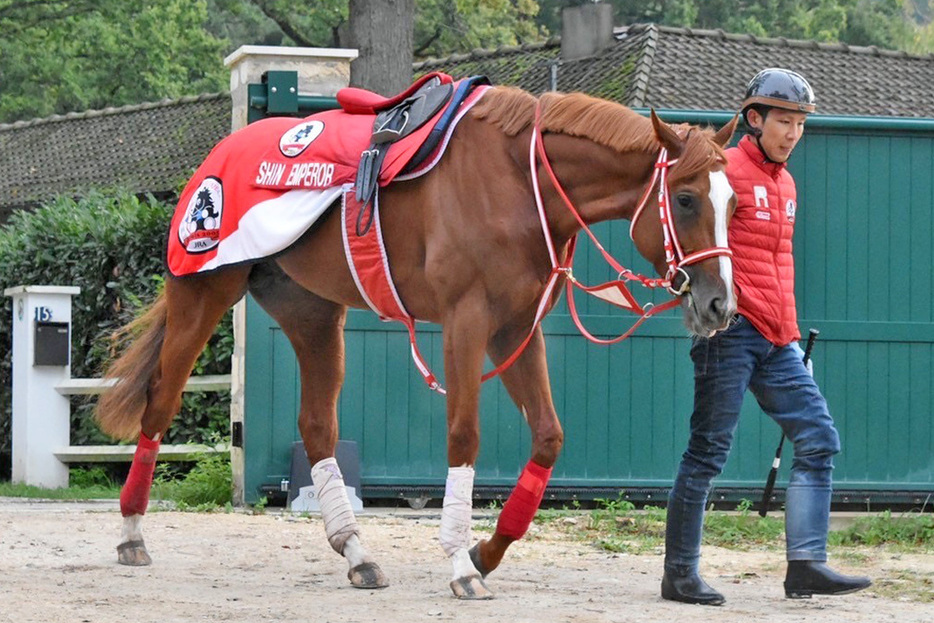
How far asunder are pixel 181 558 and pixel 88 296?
5.57 metres

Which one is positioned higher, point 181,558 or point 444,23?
point 444,23

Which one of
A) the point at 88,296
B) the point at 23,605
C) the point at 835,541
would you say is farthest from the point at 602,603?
the point at 88,296

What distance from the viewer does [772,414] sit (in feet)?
18.9

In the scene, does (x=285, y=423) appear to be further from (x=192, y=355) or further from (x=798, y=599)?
(x=798, y=599)

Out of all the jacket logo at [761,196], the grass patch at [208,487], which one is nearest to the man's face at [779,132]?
the jacket logo at [761,196]

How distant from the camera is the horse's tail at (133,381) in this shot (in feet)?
22.9

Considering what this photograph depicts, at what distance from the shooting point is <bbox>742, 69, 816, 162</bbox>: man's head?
5594 mm

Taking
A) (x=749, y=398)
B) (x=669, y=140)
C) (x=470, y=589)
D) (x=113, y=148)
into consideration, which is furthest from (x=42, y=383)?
(x=113, y=148)

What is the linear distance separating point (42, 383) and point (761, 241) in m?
7.19

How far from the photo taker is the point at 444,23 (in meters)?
37.1

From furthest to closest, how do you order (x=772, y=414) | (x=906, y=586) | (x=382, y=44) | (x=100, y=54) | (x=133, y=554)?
1. (x=100, y=54)
2. (x=382, y=44)
3. (x=133, y=554)
4. (x=906, y=586)
5. (x=772, y=414)

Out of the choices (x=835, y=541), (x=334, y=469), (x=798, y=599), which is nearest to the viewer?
(x=798, y=599)

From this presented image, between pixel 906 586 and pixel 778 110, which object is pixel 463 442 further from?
pixel 906 586

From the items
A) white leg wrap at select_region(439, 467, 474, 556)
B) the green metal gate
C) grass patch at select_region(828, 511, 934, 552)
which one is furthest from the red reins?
the green metal gate
